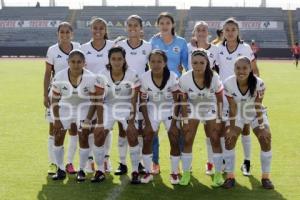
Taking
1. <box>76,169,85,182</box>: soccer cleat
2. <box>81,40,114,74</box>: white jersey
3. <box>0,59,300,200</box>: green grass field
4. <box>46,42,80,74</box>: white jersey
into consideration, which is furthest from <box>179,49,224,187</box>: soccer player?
<box>46,42,80,74</box>: white jersey

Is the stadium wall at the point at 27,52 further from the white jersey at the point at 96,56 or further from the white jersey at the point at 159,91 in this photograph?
the white jersey at the point at 159,91

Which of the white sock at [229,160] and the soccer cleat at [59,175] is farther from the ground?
the white sock at [229,160]

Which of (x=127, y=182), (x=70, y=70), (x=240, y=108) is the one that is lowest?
(x=127, y=182)

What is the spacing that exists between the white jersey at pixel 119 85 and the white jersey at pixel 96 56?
26 cm

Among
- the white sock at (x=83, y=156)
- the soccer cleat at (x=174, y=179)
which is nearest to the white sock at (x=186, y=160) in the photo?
the soccer cleat at (x=174, y=179)

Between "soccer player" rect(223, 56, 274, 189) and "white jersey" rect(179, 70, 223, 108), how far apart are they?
0.12 m

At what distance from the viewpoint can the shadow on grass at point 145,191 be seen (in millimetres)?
4930

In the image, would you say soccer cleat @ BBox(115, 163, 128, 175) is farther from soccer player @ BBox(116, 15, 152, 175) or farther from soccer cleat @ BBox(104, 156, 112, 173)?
soccer cleat @ BBox(104, 156, 112, 173)

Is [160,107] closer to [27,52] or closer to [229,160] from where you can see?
[229,160]

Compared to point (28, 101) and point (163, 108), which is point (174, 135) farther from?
point (28, 101)

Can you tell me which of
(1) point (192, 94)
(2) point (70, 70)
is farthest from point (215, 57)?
(2) point (70, 70)

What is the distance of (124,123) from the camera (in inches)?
216

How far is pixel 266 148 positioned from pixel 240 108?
0.54m

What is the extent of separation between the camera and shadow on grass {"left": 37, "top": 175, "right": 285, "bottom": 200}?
16.2 feet
